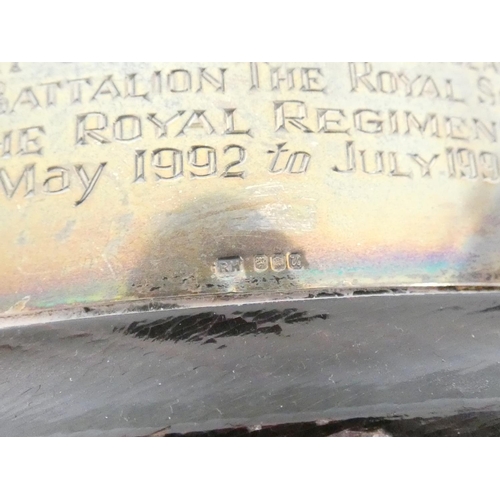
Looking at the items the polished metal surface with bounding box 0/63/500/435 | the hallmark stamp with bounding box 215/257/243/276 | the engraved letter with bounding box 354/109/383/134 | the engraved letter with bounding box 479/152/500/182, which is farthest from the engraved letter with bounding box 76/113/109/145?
the engraved letter with bounding box 479/152/500/182

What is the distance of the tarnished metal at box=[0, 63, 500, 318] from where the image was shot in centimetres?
68

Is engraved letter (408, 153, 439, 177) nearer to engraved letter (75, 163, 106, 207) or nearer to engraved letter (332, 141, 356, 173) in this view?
engraved letter (332, 141, 356, 173)

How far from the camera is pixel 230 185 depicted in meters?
0.70

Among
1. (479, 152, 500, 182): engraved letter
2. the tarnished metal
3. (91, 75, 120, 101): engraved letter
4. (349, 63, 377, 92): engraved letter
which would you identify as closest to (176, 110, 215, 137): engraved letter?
the tarnished metal

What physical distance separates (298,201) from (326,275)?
103 mm

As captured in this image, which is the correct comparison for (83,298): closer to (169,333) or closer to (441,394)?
(169,333)

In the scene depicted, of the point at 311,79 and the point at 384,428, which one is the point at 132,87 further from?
the point at 384,428

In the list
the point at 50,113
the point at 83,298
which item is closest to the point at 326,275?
the point at 83,298

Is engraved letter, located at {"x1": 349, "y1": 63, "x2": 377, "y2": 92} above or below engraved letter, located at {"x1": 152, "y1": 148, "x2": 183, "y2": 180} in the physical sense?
above

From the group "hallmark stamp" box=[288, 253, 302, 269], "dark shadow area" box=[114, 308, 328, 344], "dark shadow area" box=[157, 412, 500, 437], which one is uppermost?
"hallmark stamp" box=[288, 253, 302, 269]

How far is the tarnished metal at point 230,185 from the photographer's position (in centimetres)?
68

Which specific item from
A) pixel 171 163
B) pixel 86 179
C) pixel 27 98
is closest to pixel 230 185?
pixel 171 163

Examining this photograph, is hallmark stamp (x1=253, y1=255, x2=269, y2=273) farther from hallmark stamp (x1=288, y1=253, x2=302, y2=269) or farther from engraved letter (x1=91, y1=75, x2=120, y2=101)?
engraved letter (x1=91, y1=75, x2=120, y2=101)

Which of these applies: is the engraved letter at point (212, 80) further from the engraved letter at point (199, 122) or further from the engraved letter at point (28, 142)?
the engraved letter at point (28, 142)
